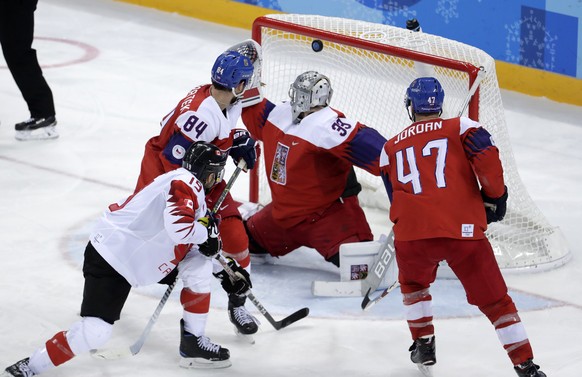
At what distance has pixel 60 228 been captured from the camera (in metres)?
5.35

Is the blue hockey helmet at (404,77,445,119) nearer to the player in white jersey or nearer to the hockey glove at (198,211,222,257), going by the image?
the player in white jersey

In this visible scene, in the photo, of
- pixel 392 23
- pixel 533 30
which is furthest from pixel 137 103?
pixel 533 30

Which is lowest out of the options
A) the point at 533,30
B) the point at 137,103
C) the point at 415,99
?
the point at 137,103

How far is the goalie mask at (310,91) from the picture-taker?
15.4ft

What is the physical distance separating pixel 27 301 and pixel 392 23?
3.83m

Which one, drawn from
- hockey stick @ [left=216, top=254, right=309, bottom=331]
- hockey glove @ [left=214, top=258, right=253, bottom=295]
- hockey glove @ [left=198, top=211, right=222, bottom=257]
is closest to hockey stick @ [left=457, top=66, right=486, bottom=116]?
hockey stick @ [left=216, top=254, right=309, bottom=331]

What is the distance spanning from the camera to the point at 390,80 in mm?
5391

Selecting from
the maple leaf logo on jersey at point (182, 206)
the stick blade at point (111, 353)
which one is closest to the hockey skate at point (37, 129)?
the stick blade at point (111, 353)

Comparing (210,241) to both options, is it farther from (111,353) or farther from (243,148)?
(243,148)

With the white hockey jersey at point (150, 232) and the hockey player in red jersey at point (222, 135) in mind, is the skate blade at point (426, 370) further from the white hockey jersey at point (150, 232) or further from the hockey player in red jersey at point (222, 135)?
the white hockey jersey at point (150, 232)

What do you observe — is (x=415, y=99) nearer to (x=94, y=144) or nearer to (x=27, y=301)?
(x=27, y=301)

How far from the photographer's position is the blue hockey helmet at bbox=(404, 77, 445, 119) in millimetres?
3980

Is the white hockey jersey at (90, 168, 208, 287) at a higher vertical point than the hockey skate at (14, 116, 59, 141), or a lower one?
higher

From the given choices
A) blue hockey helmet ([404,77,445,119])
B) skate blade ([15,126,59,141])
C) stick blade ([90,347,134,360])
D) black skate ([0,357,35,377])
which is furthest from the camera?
skate blade ([15,126,59,141])
